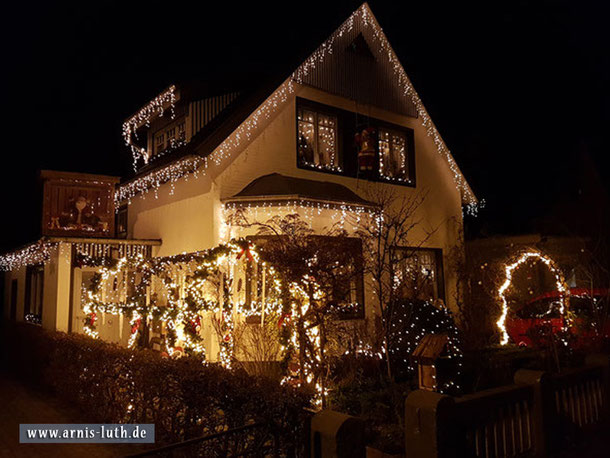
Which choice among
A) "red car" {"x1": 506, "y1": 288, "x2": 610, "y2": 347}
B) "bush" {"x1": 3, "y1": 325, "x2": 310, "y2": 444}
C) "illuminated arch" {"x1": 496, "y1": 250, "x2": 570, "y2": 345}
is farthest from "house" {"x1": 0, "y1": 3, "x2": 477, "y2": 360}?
"red car" {"x1": 506, "y1": 288, "x2": 610, "y2": 347}

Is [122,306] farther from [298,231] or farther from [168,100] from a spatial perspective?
[168,100]

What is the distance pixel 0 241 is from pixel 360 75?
33942 mm

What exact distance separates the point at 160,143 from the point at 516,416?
41.3 ft

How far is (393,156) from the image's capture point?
47.9 ft

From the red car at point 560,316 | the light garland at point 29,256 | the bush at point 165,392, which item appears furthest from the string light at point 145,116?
the red car at point 560,316

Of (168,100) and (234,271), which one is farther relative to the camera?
(168,100)

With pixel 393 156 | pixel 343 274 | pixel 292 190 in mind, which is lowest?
pixel 343 274

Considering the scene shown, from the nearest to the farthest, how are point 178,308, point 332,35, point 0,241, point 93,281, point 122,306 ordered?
1. point 178,308
2. point 122,306
3. point 93,281
4. point 332,35
5. point 0,241

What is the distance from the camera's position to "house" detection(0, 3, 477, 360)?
10930mm

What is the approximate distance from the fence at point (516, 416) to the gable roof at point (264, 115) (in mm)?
7307

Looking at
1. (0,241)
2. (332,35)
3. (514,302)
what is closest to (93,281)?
(332,35)

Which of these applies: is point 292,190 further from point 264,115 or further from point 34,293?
point 34,293

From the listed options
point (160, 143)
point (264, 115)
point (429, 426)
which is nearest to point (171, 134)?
point (160, 143)

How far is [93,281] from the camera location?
10.1m
